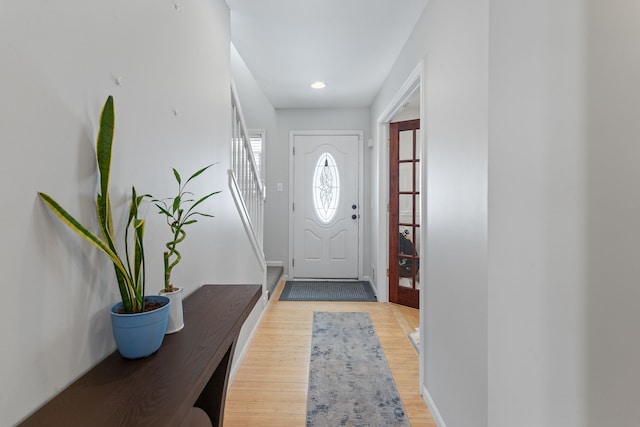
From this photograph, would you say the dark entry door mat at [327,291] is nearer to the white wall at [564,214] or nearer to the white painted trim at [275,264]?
the white painted trim at [275,264]

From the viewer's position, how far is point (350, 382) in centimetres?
204

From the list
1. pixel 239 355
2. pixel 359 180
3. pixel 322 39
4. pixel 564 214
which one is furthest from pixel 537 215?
pixel 359 180

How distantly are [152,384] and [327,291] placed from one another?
334 cm

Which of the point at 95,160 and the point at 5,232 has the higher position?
the point at 95,160

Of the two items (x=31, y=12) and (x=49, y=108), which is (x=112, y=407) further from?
(x=31, y=12)

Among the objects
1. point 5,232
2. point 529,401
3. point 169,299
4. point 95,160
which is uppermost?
point 95,160

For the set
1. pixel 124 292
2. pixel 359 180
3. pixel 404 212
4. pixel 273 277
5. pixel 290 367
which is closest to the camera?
pixel 124 292

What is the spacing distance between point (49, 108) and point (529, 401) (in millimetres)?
1572

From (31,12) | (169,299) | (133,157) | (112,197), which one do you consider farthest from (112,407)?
(31,12)

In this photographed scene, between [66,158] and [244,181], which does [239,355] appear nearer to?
[244,181]

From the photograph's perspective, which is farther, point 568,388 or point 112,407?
point 568,388

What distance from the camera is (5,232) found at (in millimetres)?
611

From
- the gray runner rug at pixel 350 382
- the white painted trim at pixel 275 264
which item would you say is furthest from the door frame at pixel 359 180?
the gray runner rug at pixel 350 382

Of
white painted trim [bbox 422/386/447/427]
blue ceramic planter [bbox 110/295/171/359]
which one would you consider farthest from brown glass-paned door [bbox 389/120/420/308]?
blue ceramic planter [bbox 110/295/171/359]
